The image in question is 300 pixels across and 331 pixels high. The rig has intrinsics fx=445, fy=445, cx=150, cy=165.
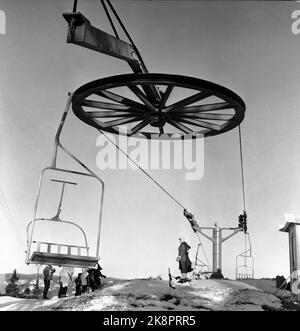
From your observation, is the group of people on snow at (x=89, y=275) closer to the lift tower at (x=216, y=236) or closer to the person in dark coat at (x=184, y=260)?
the person in dark coat at (x=184, y=260)

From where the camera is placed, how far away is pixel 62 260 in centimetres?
581

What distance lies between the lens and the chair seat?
5.63m

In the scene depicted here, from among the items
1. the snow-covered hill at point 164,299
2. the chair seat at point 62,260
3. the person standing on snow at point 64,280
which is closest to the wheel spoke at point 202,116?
the chair seat at point 62,260

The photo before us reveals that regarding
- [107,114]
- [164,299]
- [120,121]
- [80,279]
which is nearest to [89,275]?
[80,279]

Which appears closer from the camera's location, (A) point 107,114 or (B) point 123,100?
(B) point 123,100

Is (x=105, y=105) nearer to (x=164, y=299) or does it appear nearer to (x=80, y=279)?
(x=164, y=299)

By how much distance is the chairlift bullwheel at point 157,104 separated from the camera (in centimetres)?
594

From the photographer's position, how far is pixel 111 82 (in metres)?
6.02

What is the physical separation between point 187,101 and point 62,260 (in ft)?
9.59

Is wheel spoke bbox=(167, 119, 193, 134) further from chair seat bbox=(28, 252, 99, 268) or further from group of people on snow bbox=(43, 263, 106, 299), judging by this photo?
group of people on snow bbox=(43, 263, 106, 299)

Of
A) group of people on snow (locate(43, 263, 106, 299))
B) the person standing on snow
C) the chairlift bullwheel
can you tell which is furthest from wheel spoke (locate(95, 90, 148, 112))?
the person standing on snow

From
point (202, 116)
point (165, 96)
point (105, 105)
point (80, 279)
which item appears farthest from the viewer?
point (80, 279)
